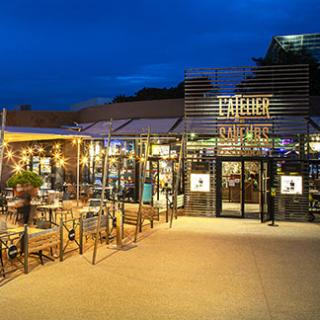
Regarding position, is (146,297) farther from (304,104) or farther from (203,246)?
(304,104)

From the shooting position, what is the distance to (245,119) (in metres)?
15.3

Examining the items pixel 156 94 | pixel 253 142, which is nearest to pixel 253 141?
pixel 253 142

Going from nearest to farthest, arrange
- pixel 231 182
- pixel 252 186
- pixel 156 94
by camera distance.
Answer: pixel 252 186
pixel 231 182
pixel 156 94

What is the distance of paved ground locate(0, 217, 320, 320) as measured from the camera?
578cm

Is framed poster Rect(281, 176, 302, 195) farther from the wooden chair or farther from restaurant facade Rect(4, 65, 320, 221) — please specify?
the wooden chair

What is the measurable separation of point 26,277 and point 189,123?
10.1 meters

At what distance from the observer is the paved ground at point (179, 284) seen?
578 cm

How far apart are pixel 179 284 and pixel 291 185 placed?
8.80 metres

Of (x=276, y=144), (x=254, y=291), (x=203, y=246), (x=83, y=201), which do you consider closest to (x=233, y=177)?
(x=276, y=144)

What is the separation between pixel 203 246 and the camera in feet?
32.8

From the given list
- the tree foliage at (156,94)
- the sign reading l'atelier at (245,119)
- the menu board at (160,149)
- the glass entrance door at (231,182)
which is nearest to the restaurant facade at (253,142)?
the sign reading l'atelier at (245,119)

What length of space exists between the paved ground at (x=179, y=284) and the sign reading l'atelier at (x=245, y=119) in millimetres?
5276

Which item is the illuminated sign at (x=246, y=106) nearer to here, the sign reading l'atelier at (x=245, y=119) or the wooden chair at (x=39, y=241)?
the sign reading l'atelier at (x=245, y=119)

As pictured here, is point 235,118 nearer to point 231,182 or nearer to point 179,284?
point 231,182
